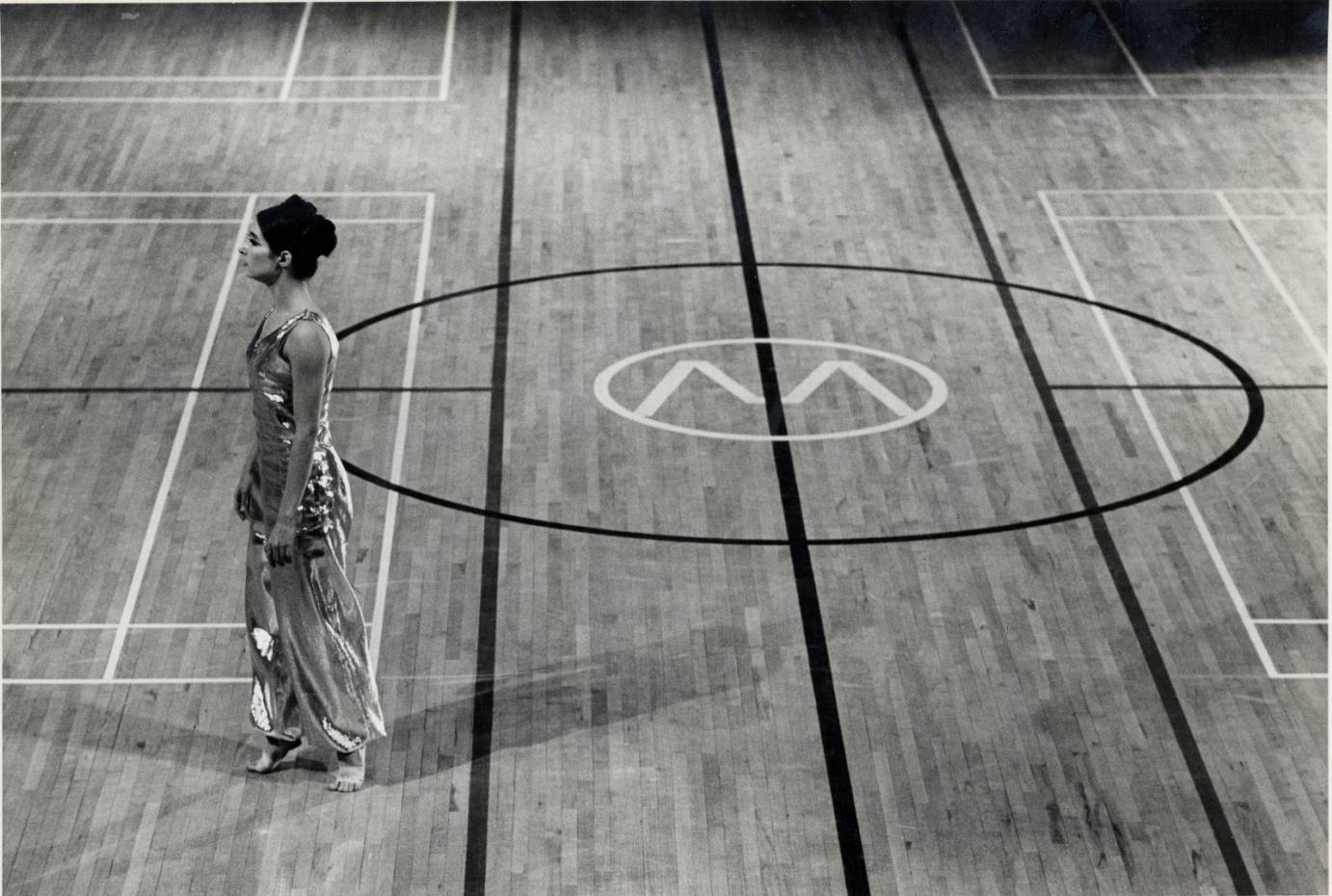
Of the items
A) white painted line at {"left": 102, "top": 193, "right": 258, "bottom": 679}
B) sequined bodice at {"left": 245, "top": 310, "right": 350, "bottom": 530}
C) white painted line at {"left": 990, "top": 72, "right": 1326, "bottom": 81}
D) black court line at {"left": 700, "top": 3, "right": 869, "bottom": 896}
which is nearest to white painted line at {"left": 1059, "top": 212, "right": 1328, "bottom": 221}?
black court line at {"left": 700, "top": 3, "right": 869, "bottom": 896}

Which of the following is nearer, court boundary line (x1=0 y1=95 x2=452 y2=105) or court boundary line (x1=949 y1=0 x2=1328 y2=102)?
court boundary line (x1=0 y1=95 x2=452 y2=105)

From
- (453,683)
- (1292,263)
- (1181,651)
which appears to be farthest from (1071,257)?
(453,683)

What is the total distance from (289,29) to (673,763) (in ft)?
34.9

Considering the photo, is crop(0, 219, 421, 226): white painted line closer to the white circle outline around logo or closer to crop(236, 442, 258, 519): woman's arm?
the white circle outline around logo

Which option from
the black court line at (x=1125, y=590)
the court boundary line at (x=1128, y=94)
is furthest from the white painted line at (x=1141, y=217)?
the court boundary line at (x=1128, y=94)

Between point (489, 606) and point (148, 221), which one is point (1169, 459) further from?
point (148, 221)

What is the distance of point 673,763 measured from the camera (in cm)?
732

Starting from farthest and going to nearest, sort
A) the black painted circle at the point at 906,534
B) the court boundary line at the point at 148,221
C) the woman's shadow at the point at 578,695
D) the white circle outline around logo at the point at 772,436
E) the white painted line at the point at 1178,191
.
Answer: the white painted line at the point at 1178,191
the court boundary line at the point at 148,221
the white circle outline around logo at the point at 772,436
the black painted circle at the point at 906,534
the woman's shadow at the point at 578,695

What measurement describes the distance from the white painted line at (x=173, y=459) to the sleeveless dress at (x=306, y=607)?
1.19 metres

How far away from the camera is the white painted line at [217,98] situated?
49.1 feet

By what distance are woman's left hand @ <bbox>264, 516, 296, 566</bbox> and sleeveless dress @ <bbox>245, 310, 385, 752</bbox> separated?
0.23 feet

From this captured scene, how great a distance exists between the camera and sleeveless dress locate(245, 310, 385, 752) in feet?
21.8

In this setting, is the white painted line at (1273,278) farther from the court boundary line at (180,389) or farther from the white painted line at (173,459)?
the white painted line at (173,459)

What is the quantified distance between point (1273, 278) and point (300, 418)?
731cm
